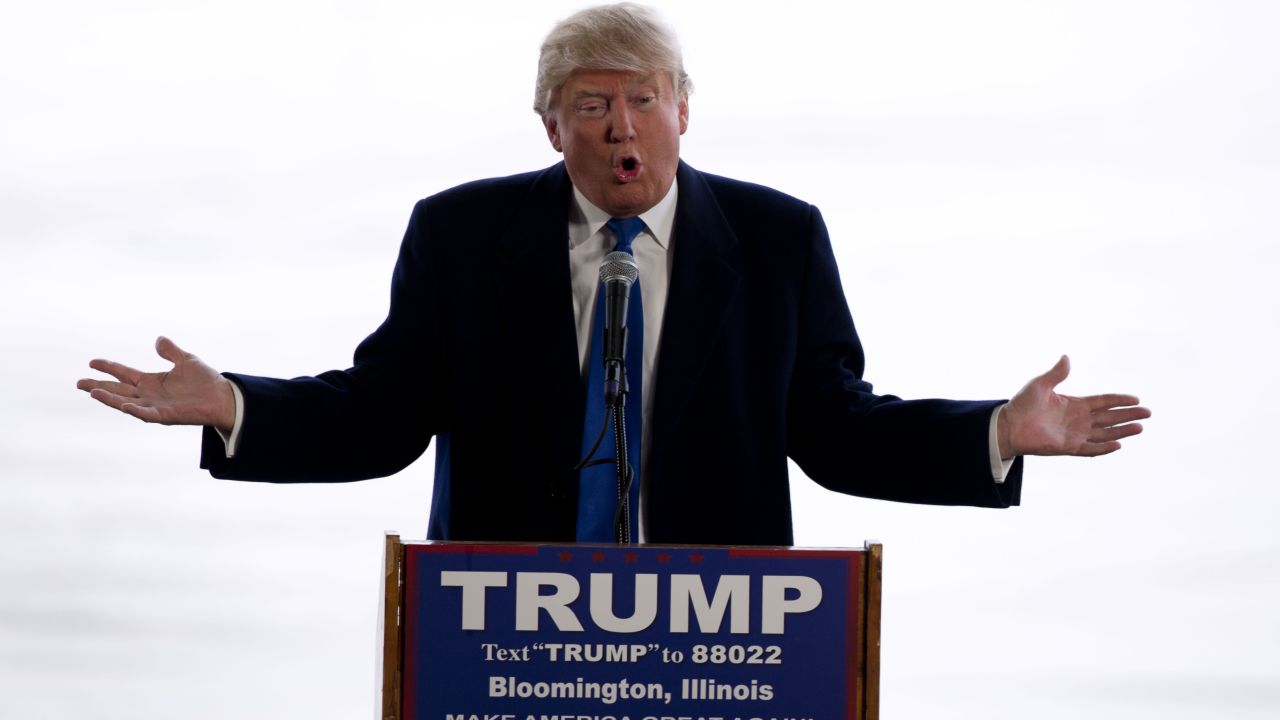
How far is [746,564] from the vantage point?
5.53 ft

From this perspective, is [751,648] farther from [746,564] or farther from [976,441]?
[976,441]

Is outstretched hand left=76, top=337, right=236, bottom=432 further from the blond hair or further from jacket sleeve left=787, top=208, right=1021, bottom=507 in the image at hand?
jacket sleeve left=787, top=208, right=1021, bottom=507

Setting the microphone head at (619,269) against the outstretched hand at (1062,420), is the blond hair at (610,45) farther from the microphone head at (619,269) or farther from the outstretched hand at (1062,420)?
the outstretched hand at (1062,420)

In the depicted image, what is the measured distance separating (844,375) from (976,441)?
29 cm

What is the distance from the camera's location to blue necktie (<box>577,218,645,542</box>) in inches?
81.9

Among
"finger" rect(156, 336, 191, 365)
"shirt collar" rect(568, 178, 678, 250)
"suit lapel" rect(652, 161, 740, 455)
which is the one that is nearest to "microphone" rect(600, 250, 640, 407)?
"suit lapel" rect(652, 161, 740, 455)

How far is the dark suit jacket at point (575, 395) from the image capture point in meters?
2.12

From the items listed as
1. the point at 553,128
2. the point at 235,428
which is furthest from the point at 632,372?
the point at 235,428

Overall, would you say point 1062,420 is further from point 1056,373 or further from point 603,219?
point 603,219

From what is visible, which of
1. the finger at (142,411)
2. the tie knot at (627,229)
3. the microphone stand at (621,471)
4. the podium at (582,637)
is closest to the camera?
the podium at (582,637)

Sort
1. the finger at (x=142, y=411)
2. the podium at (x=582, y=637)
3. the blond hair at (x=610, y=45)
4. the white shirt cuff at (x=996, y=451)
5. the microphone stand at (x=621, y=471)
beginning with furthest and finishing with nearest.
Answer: the blond hair at (x=610, y=45), the white shirt cuff at (x=996, y=451), the finger at (x=142, y=411), the microphone stand at (x=621, y=471), the podium at (x=582, y=637)

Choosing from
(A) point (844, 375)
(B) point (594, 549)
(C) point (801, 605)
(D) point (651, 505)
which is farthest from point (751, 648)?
(A) point (844, 375)

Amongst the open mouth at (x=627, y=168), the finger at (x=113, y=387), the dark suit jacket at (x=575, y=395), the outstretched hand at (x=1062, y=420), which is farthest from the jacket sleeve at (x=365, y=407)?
the outstretched hand at (x=1062, y=420)

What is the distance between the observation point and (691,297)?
7.24ft
